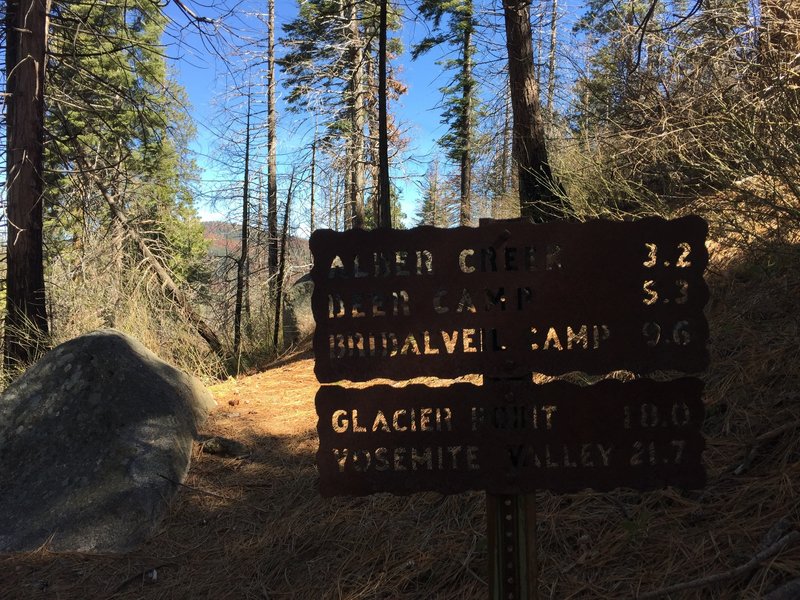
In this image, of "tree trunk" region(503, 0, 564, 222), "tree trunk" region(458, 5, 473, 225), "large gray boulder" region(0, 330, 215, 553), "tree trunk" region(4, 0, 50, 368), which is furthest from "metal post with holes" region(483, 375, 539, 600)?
"tree trunk" region(458, 5, 473, 225)

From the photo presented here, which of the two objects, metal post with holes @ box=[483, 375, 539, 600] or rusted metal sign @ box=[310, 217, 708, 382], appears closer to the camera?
rusted metal sign @ box=[310, 217, 708, 382]

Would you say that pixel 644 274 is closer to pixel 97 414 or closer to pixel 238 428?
pixel 97 414

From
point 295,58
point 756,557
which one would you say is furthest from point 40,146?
point 295,58

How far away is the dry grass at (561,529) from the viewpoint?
206cm

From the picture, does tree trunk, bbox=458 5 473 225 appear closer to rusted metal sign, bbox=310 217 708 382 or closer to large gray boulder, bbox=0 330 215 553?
large gray boulder, bbox=0 330 215 553

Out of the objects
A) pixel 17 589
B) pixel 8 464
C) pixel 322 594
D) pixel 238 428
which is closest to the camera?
pixel 322 594

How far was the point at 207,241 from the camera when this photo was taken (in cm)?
3108

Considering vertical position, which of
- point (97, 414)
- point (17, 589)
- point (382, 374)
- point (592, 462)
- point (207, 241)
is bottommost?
point (17, 589)

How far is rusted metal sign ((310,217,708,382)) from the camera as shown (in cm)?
143

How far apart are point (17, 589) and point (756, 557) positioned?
3642 millimetres

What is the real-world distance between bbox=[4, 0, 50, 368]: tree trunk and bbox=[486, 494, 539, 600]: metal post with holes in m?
6.89

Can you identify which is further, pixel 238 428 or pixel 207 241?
pixel 207 241

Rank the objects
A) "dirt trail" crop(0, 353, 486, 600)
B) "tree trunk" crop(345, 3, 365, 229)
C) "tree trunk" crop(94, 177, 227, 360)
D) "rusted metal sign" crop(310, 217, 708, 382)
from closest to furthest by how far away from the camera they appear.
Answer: "rusted metal sign" crop(310, 217, 708, 382), "dirt trail" crop(0, 353, 486, 600), "tree trunk" crop(94, 177, 227, 360), "tree trunk" crop(345, 3, 365, 229)

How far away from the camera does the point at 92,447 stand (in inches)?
146
